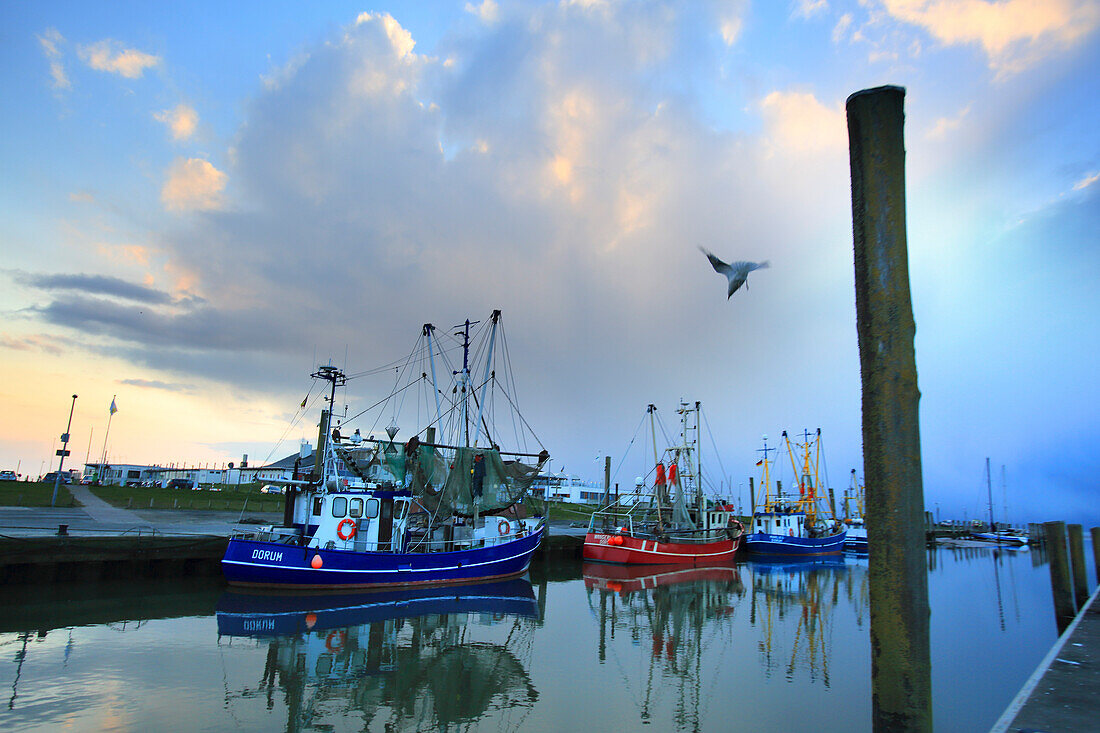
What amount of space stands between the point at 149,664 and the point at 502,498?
1588 centimetres

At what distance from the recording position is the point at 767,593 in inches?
1043

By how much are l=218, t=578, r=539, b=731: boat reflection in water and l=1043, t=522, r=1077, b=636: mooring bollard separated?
17.0 m

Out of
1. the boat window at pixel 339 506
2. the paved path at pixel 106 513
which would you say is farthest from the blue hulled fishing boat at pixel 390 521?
the paved path at pixel 106 513

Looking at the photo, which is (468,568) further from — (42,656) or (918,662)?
(918,662)

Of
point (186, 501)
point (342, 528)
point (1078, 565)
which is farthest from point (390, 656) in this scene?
point (186, 501)

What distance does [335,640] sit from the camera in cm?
1448

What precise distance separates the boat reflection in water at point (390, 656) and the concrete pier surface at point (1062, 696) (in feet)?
22.7

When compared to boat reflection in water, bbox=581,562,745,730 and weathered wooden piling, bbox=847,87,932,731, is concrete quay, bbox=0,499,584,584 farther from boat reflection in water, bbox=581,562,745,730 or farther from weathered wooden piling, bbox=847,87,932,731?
weathered wooden piling, bbox=847,87,932,731

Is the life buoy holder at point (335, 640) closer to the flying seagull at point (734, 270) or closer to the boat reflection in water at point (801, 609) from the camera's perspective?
the boat reflection in water at point (801, 609)

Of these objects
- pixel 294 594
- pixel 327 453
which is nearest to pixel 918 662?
pixel 294 594

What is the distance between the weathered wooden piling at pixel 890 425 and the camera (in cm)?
428

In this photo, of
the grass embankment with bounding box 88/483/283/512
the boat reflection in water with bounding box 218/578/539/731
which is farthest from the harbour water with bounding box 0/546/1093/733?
the grass embankment with bounding box 88/483/283/512

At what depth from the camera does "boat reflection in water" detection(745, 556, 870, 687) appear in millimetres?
14578

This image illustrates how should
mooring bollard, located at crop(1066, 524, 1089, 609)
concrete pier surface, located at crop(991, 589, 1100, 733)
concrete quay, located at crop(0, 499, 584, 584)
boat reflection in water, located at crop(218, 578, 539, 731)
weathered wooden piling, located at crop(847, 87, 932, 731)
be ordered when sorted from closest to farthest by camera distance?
weathered wooden piling, located at crop(847, 87, 932, 731) < concrete pier surface, located at crop(991, 589, 1100, 733) < boat reflection in water, located at crop(218, 578, 539, 731) < concrete quay, located at crop(0, 499, 584, 584) < mooring bollard, located at crop(1066, 524, 1089, 609)
